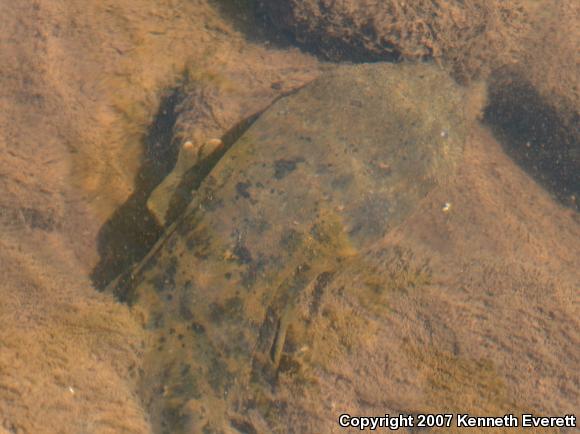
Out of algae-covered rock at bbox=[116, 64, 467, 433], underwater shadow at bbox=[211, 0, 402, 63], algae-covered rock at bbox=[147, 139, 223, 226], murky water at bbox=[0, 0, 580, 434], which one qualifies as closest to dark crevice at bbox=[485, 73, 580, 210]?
murky water at bbox=[0, 0, 580, 434]

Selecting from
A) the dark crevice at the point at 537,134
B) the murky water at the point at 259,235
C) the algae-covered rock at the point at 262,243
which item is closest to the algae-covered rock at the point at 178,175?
the murky water at the point at 259,235

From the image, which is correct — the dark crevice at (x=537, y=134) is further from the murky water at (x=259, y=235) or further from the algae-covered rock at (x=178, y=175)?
the algae-covered rock at (x=178, y=175)

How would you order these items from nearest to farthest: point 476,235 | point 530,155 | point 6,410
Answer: point 6,410 → point 476,235 → point 530,155

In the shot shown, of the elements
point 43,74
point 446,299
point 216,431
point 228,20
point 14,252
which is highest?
point 228,20

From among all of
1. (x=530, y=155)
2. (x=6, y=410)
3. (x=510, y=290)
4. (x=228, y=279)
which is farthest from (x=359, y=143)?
(x=6, y=410)

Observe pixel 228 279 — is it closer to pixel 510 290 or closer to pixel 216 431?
pixel 216 431

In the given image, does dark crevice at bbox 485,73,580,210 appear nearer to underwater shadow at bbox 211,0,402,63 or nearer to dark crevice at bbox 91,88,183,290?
underwater shadow at bbox 211,0,402,63

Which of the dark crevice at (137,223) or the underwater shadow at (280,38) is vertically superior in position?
the underwater shadow at (280,38)
